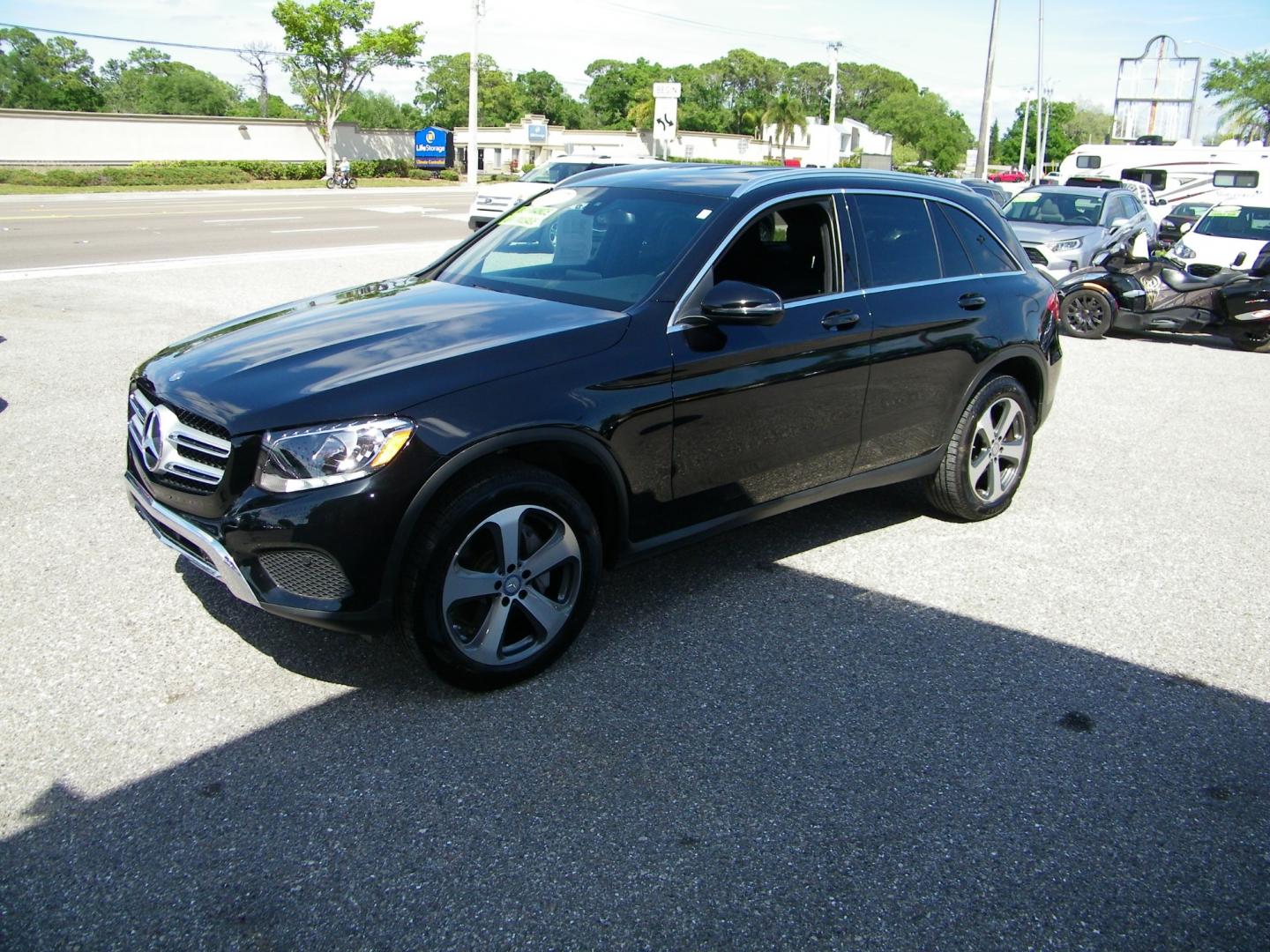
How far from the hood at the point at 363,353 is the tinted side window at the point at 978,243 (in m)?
2.31

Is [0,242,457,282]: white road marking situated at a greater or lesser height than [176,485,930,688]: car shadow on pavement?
greater

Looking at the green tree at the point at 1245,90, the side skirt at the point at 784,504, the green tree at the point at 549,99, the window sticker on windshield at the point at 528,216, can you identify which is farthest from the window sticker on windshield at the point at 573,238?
the green tree at the point at 549,99

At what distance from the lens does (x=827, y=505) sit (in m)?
6.02

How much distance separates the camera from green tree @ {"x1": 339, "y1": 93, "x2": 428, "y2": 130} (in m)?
104

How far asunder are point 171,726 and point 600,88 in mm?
152479

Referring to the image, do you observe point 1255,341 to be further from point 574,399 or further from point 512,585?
point 512,585

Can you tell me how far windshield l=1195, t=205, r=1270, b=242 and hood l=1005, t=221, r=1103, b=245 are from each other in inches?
133

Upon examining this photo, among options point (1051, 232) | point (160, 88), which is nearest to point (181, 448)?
point (1051, 232)

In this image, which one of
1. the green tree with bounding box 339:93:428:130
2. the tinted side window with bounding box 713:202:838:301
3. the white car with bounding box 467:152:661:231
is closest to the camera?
the tinted side window with bounding box 713:202:838:301

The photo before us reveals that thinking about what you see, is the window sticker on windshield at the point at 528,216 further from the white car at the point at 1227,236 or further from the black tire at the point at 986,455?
the white car at the point at 1227,236

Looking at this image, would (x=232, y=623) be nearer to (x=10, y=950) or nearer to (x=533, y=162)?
(x=10, y=950)

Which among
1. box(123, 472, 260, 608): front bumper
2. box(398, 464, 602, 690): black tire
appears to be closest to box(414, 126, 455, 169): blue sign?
box(123, 472, 260, 608): front bumper

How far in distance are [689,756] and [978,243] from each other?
11.1 feet

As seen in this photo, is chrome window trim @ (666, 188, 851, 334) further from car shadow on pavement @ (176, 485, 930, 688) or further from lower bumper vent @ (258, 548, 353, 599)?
lower bumper vent @ (258, 548, 353, 599)
